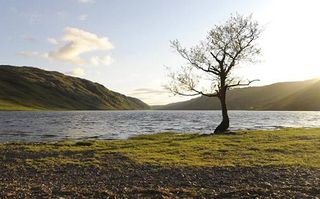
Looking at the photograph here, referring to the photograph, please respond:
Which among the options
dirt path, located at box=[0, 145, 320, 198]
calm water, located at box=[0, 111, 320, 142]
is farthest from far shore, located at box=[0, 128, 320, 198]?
calm water, located at box=[0, 111, 320, 142]

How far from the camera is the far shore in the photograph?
728 inches

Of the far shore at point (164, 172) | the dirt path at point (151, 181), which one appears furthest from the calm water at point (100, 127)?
the dirt path at point (151, 181)

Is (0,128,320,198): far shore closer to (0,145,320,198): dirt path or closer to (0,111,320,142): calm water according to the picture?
(0,145,320,198): dirt path

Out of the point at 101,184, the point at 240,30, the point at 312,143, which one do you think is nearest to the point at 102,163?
the point at 101,184

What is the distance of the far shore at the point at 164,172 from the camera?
60.6ft

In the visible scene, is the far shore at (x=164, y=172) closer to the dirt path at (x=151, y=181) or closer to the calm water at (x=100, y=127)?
the dirt path at (x=151, y=181)

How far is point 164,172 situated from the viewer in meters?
24.2

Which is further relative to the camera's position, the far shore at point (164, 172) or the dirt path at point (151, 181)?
the far shore at point (164, 172)

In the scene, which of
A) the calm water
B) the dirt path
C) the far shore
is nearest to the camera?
the dirt path

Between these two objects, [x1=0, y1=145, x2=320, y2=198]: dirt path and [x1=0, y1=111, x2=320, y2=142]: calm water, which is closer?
[x1=0, y1=145, x2=320, y2=198]: dirt path

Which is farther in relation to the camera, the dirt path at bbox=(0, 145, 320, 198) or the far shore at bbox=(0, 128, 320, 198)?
the far shore at bbox=(0, 128, 320, 198)

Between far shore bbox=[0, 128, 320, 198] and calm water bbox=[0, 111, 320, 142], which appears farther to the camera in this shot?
calm water bbox=[0, 111, 320, 142]

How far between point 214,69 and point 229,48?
3.77 m

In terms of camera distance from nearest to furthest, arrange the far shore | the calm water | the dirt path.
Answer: the dirt path
the far shore
the calm water
